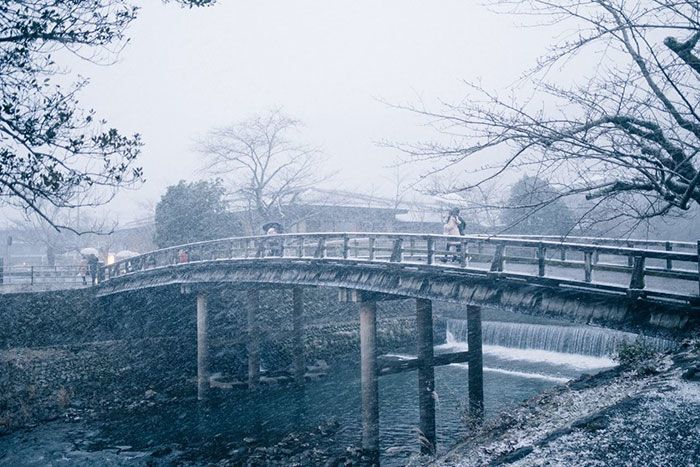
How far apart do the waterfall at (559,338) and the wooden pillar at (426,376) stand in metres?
9.72

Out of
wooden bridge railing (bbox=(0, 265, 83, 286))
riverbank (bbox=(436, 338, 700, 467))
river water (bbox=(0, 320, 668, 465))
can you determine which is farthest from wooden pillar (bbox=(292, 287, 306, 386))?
wooden bridge railing (bbox=(0, 265, 83, 286))

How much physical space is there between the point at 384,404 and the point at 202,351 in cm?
801

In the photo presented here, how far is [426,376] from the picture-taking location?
12773 mm

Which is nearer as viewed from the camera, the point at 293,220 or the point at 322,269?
the point at 322,269

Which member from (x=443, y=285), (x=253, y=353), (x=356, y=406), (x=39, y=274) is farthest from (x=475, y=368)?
(x=39, y=274)

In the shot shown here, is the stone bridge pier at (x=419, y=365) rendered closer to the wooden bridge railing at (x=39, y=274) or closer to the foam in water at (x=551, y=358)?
the foam in water at (x=551, y=358)

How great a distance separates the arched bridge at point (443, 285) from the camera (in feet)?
25.6

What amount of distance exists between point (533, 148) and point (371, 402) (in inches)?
353

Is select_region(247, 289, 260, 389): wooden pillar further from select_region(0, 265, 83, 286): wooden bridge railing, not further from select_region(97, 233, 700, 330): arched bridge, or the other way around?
select_region(0, 265, 83, 286): wooden bridge railing

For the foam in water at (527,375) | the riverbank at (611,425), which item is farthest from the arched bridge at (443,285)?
the foam in water at (527,375)

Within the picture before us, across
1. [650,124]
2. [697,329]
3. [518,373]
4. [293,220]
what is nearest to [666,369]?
[697,329]

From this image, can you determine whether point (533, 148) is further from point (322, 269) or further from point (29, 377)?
point (29, 377)

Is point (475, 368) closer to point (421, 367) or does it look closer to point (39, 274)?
point (421, 367)

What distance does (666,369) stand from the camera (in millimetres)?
6680
